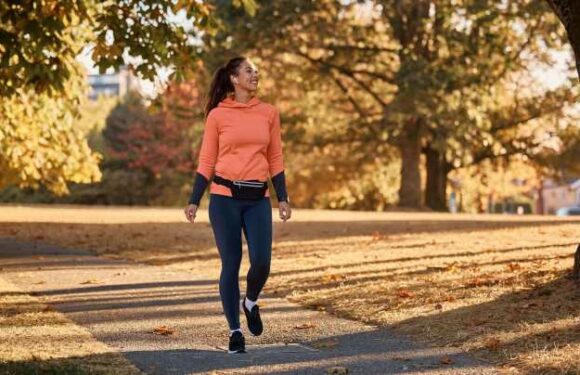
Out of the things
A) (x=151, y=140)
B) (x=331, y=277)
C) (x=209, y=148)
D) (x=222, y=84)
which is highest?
(x=151, y=140)

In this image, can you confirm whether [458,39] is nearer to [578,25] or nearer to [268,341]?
[578,25]

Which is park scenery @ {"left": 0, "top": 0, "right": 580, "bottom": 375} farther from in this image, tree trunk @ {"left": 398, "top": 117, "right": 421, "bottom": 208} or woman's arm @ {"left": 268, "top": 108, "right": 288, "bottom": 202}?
woman's arm @ {"left": 268, "top": 108, "right": 288, "bottom": 202}

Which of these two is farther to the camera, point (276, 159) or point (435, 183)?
point (435, 183)

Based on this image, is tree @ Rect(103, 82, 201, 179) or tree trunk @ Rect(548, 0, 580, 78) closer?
tree trunk @ Rect(548, 0, 580, 78)

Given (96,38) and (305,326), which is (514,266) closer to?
(305,326)

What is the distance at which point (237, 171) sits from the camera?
6.75 meters

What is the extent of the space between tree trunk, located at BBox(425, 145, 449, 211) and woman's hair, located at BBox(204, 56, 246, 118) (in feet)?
93.3

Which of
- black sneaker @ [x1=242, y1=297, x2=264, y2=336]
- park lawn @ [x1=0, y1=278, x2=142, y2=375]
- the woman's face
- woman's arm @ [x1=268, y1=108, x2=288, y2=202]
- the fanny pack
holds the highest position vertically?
the woman's face

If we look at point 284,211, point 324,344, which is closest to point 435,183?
point 324,344

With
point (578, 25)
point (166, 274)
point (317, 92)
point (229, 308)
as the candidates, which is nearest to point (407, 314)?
point (229, 308)

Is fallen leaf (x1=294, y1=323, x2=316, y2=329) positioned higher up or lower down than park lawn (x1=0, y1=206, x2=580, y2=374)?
lower down

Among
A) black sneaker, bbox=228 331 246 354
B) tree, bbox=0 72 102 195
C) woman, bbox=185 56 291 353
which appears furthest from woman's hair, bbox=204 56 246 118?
tree, bbox=0 72 102 195

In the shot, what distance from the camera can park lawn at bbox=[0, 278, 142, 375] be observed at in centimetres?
621

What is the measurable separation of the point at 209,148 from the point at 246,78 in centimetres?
55
